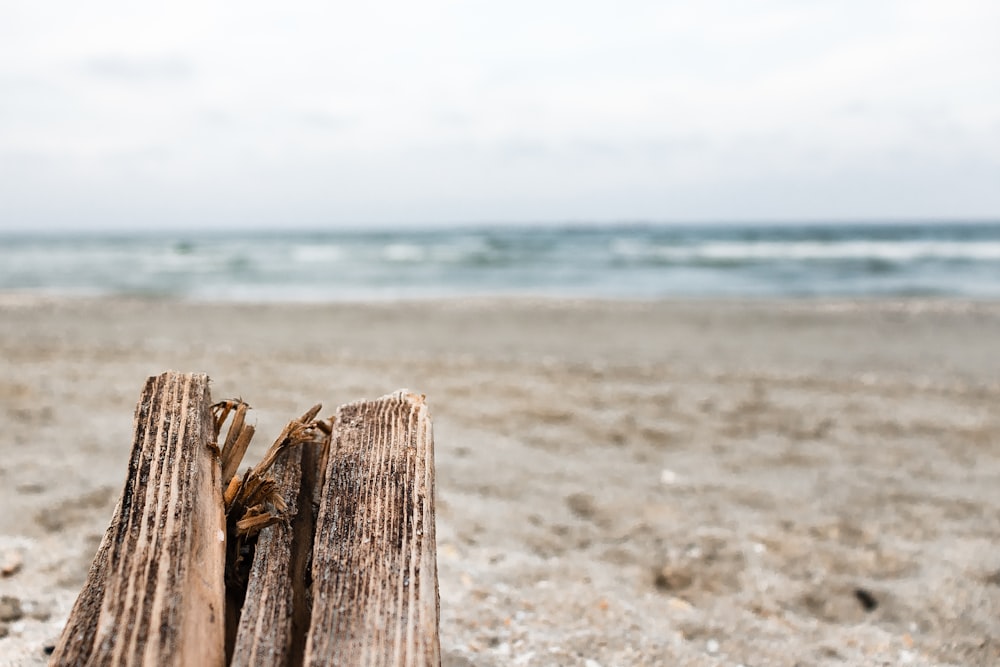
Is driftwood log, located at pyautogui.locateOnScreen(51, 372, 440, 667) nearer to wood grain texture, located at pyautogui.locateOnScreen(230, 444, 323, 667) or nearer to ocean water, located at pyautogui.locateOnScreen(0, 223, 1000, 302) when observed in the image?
wood grain texture, located at pyautogui.locateOnScreen(230, 444, 323, 667)

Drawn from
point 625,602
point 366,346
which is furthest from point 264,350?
point 625,602

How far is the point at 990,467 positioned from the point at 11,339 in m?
11.1

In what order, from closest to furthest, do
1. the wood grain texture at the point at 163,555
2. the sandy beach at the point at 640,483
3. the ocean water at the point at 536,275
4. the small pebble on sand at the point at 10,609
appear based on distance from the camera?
the wood grain texture at the point at 163,555 → the small pebble on sand at the point at 10,609 → the sandy beach at the point at 640,483 → the ocean water at the point at 536,275

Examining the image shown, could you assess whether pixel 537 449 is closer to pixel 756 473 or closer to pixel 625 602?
pixel 756 473

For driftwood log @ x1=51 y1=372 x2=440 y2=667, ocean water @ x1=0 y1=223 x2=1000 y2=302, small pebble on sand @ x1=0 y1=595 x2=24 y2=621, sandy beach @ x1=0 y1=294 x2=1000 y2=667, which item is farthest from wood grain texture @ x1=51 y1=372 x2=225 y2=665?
ocean water @ x1=0 y1=223 x2=1000 y2=302

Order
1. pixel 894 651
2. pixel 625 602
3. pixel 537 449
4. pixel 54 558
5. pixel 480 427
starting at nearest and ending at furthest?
pixel 894 651, pixel 625 602, pixel 54 558, pixel 537 449, pixel 480 427

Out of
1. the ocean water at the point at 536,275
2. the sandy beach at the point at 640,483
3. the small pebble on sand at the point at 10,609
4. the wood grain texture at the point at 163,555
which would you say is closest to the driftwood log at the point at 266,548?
the wood grain texture at the point at 163,555

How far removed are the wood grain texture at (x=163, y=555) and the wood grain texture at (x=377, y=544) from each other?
23 centimetres

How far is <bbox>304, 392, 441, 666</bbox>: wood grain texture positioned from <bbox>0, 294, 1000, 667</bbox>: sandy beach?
1060 millimetres

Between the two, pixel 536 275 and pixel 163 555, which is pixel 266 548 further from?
pixel 536 275

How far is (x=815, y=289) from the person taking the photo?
19.2 metres

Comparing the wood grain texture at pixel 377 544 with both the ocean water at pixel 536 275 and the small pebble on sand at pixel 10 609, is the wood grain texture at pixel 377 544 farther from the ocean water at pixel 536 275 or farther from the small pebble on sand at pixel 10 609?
the ocean water at pixel 536 275

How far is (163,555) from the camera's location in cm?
→ 151

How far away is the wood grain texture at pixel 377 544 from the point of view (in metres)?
1.47
